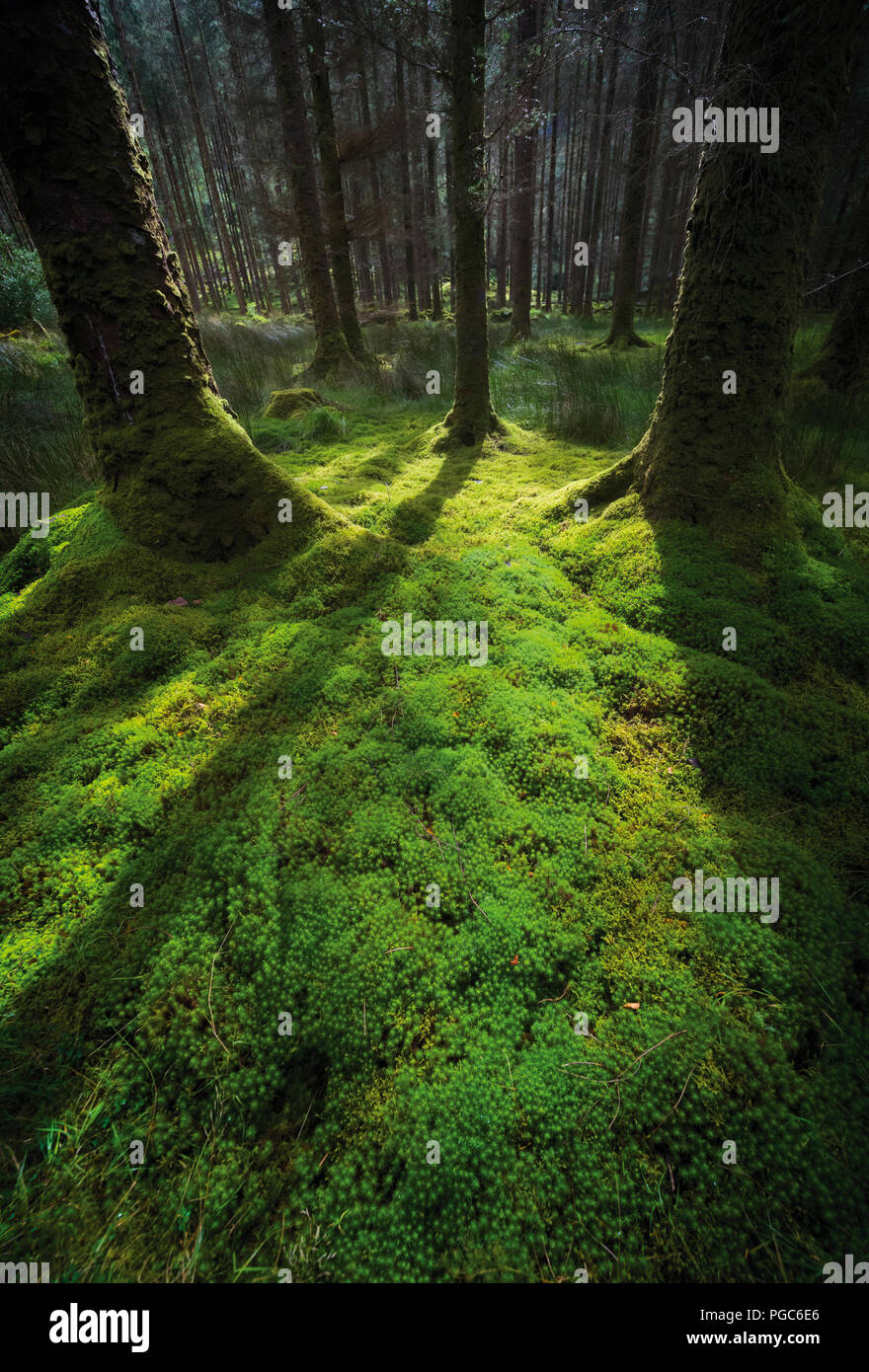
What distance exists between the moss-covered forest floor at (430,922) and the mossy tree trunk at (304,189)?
884 cm

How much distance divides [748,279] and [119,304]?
4.28 m

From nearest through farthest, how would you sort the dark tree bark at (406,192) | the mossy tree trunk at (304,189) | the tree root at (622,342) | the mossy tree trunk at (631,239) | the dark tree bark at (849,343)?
the dark tree bark at (849,343) < the mossy tree trunk at (304,189) < the mossy tree trunk at (631,239) < the tree root at (622,342) < the dark tree bark at (406,192)

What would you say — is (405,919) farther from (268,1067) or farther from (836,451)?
(836,451)

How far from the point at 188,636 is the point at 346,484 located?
3181 mm

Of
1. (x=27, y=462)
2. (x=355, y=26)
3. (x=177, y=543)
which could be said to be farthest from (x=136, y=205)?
(x=355, y=26)

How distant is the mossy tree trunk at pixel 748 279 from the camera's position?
10.1 ft

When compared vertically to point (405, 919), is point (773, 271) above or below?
above

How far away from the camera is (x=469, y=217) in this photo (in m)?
5.98

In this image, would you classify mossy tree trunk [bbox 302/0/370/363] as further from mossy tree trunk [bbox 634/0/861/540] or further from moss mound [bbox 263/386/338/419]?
mossy tree trunk [bbox 634/0/861/540]

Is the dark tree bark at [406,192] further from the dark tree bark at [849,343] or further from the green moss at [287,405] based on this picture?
the dark tree bark at [849,343]

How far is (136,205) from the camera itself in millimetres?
3408

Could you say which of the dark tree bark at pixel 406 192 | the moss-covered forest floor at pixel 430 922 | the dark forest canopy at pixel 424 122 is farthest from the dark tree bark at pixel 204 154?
the moss-covered forest floor at pixel 430 922

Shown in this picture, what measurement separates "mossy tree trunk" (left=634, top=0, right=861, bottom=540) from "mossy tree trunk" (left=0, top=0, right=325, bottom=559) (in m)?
3.00

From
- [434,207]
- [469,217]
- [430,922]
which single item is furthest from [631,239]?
[430,922]
